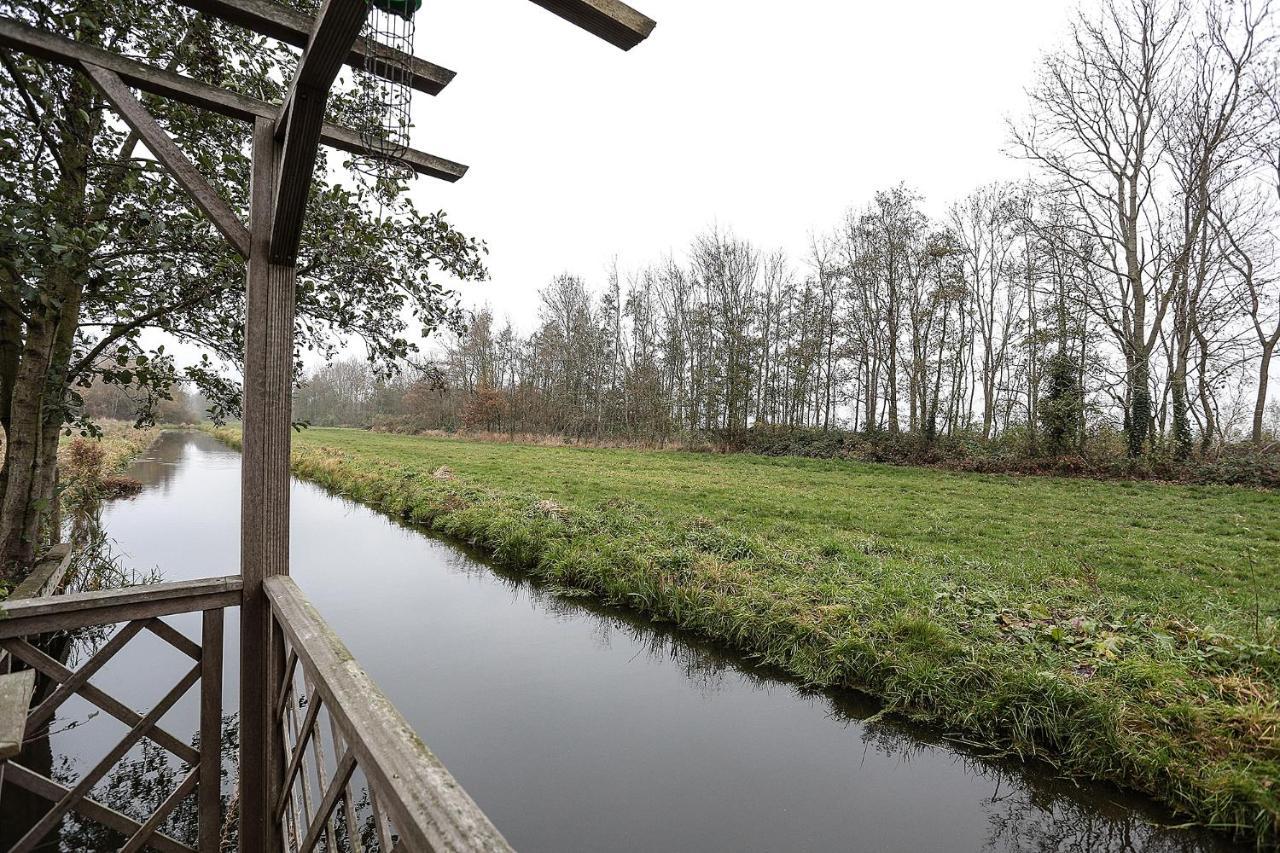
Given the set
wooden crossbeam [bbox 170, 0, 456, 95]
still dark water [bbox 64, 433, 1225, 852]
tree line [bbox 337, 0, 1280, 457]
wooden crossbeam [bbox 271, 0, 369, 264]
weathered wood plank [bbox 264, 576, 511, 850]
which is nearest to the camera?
weathered wood plank [bbox 264, 576, 511, 850]

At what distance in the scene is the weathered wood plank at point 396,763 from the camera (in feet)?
3.07

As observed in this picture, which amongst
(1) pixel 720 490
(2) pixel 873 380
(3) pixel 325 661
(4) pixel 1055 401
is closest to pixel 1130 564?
(1) pixel 720 490

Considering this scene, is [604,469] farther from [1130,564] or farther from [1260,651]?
[1260,651]

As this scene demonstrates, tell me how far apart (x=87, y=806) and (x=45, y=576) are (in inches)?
98.0

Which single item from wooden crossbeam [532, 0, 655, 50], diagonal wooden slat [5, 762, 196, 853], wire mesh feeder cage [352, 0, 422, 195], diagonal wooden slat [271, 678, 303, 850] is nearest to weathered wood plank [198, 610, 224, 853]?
diagonal wooden slat [5, 762, 196, 853]

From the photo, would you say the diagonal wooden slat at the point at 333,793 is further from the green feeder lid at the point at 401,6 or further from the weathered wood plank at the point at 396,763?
the green feeder lid at the point at 401,6

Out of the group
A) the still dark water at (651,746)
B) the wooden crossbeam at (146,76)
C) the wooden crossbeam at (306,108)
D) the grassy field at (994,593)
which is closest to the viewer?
the wooden crossbeam at (306,108)

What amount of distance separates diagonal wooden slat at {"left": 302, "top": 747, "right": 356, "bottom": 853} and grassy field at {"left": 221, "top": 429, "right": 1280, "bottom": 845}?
427cm

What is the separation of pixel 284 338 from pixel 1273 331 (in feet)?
73.3

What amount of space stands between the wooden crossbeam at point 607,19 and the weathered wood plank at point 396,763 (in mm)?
1580

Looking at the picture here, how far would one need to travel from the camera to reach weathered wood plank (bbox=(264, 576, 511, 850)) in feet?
3.07

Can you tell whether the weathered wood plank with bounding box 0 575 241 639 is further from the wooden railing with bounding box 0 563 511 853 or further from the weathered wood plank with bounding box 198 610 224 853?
the weathered wood plank with bounding box 198 610 224 853

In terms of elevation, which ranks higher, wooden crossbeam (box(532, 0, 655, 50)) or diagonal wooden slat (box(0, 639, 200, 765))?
wooden crossbeam (box(532, 0, 655, 50))

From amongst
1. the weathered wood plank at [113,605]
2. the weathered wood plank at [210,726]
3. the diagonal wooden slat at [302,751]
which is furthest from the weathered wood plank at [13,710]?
the diagonal wooden slat at [302,751]
